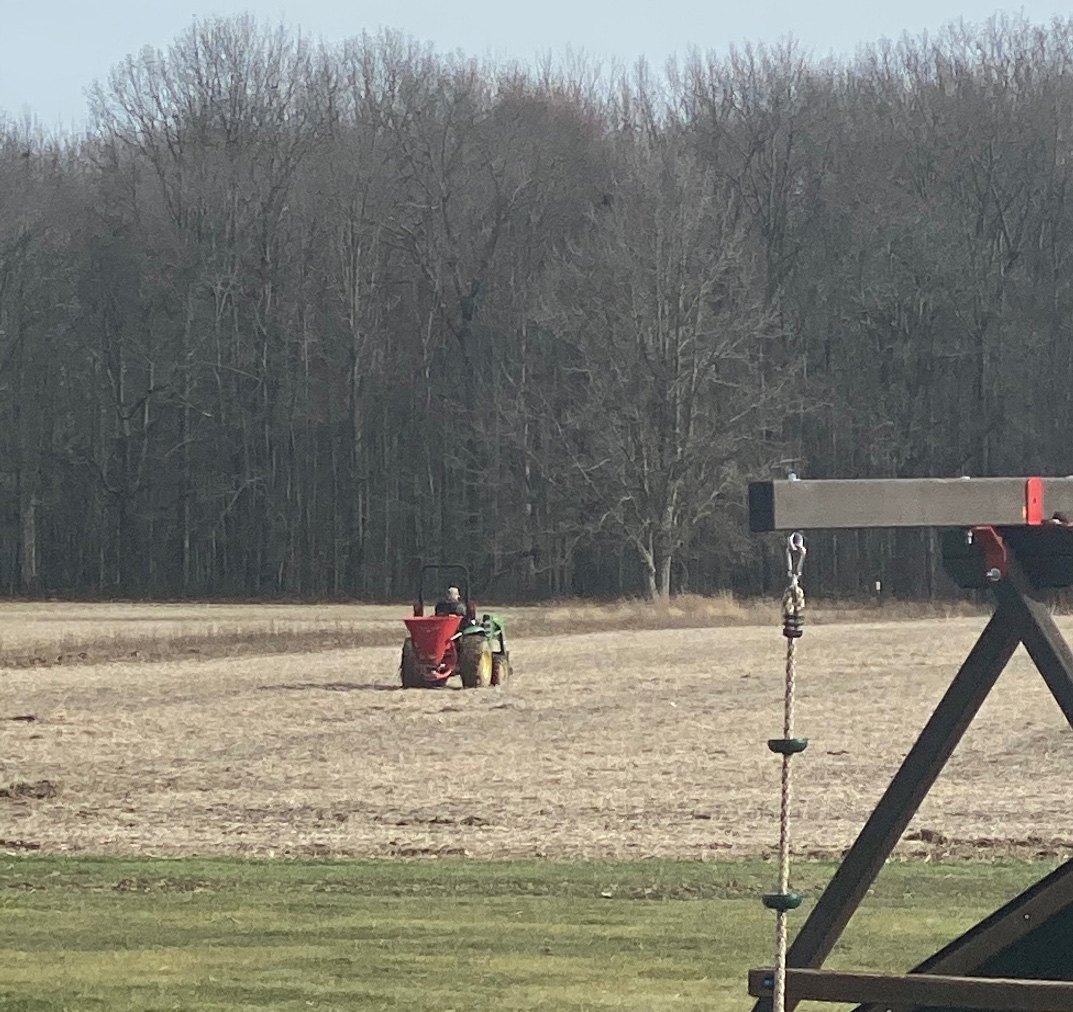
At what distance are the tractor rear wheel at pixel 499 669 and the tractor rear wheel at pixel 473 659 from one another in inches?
21.9

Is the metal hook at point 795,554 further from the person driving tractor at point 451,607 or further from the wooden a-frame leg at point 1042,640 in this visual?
the person driving tractor at point 451,607

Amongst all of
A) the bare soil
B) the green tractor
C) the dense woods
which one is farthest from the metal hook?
the dense woods

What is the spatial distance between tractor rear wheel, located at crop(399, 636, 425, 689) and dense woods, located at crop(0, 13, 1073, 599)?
36077 millimetres

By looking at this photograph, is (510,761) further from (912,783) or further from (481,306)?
(481,306)

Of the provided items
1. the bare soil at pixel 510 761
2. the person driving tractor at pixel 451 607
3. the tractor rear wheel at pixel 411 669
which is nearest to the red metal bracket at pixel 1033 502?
the bare soil at pixel 510 761

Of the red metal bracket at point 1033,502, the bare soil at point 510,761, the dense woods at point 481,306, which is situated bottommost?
the bare soil at point 510,761

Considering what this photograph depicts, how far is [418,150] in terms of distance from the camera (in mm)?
73562

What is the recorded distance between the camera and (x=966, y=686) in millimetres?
4309

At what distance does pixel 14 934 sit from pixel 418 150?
2600 inches

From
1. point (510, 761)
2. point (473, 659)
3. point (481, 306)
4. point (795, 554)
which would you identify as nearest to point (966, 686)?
point (795, 554)

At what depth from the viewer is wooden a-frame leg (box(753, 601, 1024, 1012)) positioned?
14.1 ft

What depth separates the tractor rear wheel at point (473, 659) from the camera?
28078 millimetres

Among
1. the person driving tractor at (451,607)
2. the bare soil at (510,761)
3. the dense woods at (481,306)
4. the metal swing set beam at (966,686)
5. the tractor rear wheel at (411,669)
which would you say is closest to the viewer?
the metal swing set beam at (966,686)

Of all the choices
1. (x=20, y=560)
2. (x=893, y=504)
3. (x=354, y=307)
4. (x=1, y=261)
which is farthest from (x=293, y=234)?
(x=893, y=504)
